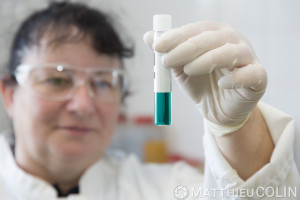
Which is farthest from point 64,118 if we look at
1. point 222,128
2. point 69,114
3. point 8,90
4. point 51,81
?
point 222,128

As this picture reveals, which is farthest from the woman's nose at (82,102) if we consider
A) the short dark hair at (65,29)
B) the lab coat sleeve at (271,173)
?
the lab coat sleeve at (271,173)

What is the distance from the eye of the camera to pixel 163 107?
57cm

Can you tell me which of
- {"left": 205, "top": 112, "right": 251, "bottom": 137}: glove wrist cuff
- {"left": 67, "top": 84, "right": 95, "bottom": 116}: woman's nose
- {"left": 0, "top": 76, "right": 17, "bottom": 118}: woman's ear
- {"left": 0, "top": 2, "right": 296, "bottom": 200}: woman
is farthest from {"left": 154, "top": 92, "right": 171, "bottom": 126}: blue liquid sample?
{"left": 0, "top": 76, "right": 17, "bottom": 118}: woman's ear

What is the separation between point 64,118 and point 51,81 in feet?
0.40

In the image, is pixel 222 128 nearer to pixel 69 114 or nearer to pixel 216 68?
pixel 216 68

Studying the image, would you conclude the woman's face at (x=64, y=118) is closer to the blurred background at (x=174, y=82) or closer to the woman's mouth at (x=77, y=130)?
the woman's mouth at (x=77, y=130)

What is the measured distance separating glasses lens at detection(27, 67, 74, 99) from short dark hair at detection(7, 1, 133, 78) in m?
0.10

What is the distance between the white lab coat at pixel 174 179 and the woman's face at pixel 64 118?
87mm

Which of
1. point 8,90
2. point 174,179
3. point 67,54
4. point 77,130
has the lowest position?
point 174,179

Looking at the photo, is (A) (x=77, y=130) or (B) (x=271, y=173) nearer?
(B) (x=271, y=173)

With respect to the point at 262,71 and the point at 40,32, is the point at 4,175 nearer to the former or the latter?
the point at 40,32

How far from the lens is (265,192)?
0.68 meters

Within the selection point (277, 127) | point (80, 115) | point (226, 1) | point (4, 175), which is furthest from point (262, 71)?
point (4, 175)

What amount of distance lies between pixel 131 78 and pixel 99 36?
11.5 inches
